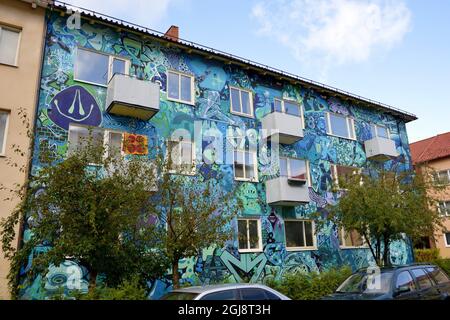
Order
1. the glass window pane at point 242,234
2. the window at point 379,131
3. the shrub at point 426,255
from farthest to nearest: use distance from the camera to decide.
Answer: the shrub at point 426,255
the window at point 379,131
the glass window pane at point 242,234

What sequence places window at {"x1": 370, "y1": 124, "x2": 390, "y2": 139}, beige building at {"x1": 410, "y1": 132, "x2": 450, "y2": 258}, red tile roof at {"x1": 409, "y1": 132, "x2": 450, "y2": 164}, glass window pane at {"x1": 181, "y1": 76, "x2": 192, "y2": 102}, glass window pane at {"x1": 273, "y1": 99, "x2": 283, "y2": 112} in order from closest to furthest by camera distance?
glass window pane at {"x1": 181, "y1": 76, "x2": 192, "y2": 102}, glass window pane at {"x1": 273, "y1": 99, "x2": 283, "y2": 112}, window at {"x1": 370, "y1": 124, "x2": 390, "y2": 139}, beige building at {"x1": 410, "y1": 132, "x2": 450, "y2": 258}, red tile roof at {"x1": 409, "y1": 132, "x2": 450, "y2": 164}

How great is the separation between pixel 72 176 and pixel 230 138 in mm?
10231

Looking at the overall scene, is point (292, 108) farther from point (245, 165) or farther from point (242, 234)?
point (242, 234)

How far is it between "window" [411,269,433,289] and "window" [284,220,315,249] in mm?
8722

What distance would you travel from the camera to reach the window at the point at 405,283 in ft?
28.3

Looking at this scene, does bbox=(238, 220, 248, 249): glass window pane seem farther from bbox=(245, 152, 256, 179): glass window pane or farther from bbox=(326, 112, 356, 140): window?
bbox=(326, 112, 356, 140): window

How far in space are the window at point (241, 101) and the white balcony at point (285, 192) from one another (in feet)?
12.8

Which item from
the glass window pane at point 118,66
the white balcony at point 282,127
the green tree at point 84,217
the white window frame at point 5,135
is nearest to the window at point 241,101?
the white balcony at point 282,127

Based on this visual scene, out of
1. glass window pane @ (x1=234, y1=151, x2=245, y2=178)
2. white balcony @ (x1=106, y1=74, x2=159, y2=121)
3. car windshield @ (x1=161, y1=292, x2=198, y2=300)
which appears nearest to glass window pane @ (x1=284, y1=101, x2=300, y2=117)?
glass window pane @ (x1=234, y1=151, x2=245, y2=178)

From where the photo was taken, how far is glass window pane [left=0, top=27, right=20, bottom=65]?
1374 cm

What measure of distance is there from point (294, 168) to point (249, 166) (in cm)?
302

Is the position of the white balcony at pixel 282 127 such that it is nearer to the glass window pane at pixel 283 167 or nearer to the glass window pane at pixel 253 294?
the glass window pane at pixel 283 167

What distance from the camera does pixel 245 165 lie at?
1803 centimetres
